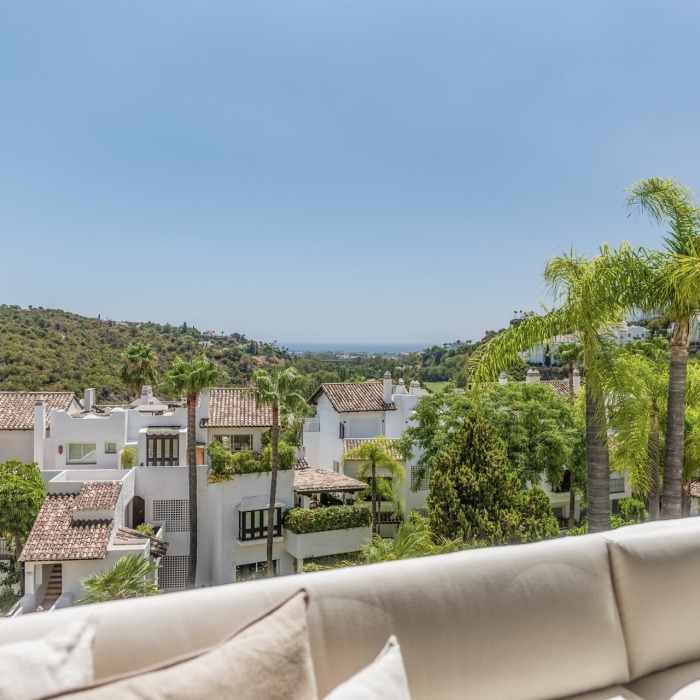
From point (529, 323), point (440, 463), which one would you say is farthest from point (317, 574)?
point (440, 463)

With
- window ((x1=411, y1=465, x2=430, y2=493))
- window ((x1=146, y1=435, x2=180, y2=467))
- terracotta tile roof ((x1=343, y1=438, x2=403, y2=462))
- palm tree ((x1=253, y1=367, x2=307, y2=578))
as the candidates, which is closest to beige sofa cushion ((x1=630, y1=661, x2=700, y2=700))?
palm tree ((x1=253, y1=367, x2=307, y2=578))

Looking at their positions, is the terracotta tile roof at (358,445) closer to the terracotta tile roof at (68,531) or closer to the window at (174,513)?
the window at (174,513)

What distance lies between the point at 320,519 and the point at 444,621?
1135 centimetres

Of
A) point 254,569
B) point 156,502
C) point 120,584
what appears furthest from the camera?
point 254,569

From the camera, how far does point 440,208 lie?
25.1 metres

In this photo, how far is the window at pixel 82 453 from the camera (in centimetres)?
1333

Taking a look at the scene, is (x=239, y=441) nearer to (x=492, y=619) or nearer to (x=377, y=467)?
(x=377, y=467)

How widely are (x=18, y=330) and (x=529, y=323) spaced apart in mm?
25027

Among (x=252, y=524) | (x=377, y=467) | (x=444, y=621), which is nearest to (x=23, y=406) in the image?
(x=252, y=524)

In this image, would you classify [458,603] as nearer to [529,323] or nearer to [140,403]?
[529,323]

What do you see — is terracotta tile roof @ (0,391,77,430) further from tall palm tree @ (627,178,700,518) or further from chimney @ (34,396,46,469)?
tall palm tree @ (627,178,700,518)

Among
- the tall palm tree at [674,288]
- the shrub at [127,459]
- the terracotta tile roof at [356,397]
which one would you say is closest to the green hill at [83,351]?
the terracotta tile roof at [356,397]

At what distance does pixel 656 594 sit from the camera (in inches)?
65.9

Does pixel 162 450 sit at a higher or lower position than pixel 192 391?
lower
